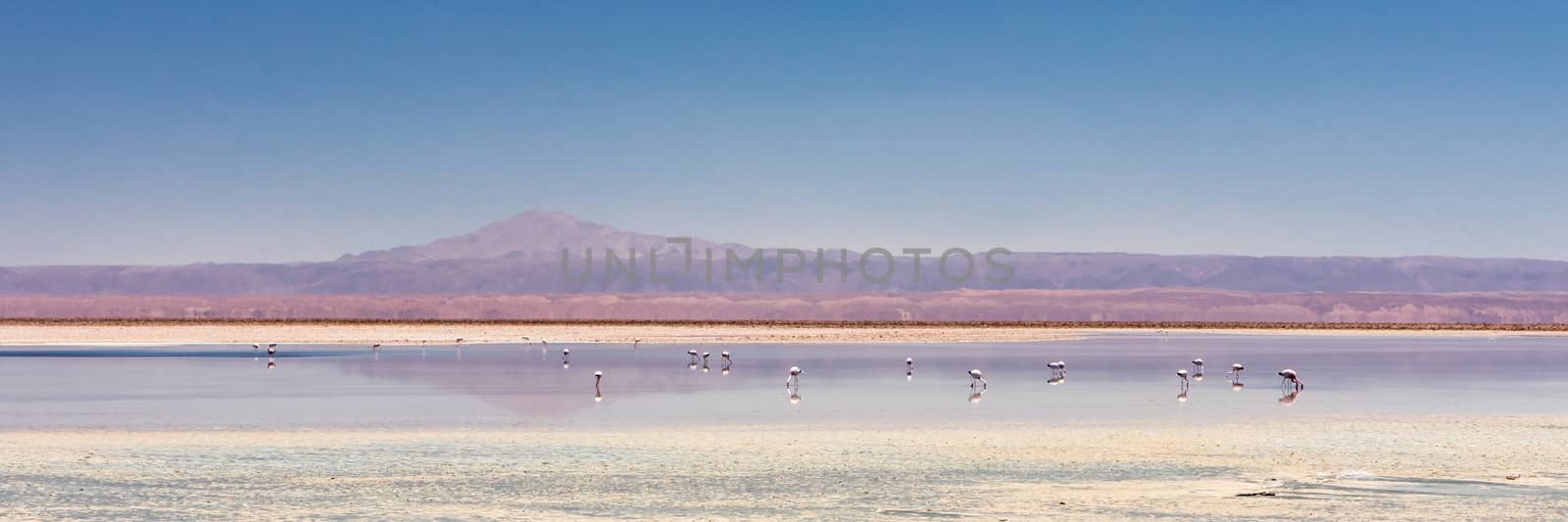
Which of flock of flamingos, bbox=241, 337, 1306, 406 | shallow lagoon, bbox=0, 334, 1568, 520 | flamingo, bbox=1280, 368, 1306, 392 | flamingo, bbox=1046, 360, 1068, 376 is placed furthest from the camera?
flamingo, bbox=1046, 360, 1068, 376

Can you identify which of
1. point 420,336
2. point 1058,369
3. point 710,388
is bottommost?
point 710,388

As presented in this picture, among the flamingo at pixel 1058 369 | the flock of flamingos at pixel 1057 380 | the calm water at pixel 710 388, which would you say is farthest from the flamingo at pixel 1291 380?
the flamingo at pixel 1058 369

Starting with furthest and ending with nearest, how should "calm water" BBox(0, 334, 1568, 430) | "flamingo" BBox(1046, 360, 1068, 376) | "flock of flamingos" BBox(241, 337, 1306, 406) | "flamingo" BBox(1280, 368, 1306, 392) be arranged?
"flamingo" BBox(1046, 360, 1068, 376) < "flamingo" BBox(1280, 368, 1306, 392) < "flock of flamingos" BBox(241, 337, 1306, 406) < "calm water" BBox(0, 334, 1568, 430)

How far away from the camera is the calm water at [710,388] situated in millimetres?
27562

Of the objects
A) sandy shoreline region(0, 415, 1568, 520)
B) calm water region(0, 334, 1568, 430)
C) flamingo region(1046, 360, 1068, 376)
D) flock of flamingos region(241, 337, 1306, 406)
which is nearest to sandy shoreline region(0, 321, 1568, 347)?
calm water region(0, 334, 1568, 430)

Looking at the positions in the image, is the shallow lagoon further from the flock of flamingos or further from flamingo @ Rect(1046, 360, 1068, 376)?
flamingo @ Rect(1046, 360, 1068, 376)

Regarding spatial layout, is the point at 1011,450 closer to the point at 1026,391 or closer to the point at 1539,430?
the point at 1539,430

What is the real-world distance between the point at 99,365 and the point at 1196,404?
3254 centimetres

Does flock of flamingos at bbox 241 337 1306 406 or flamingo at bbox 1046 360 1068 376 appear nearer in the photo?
flock of flamingos at bbox 241 337 1306 406

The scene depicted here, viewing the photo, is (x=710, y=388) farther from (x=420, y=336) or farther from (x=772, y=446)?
(x=420, y=336)

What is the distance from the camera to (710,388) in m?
36.8

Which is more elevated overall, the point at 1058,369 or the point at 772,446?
the point at 1058,369

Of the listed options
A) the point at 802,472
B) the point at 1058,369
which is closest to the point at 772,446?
the point at 802,472

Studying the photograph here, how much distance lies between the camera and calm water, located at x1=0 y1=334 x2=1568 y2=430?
2756 cm
